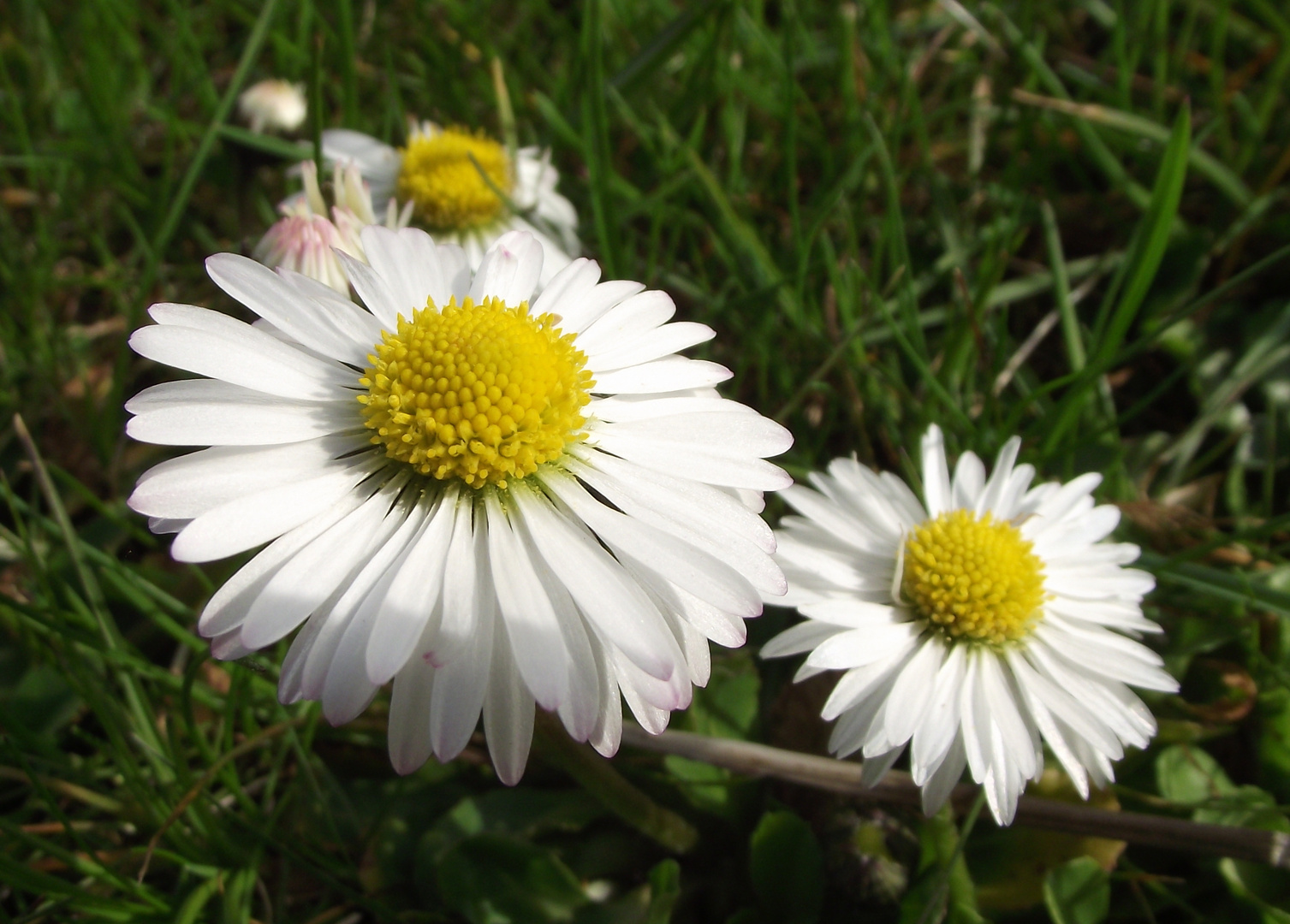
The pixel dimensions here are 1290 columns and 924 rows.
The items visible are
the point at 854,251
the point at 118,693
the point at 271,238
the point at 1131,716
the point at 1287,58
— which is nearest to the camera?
the point at 1131,716

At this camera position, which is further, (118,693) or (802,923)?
(118,693)

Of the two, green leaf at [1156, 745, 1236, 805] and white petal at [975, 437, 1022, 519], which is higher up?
white petal at [975, 437, 1022, 519]

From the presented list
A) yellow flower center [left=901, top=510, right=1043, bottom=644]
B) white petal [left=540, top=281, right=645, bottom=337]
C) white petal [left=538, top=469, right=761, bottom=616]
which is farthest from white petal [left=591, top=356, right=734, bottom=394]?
yellow flower center [left=901, top=510, right=1043, bottom=644]

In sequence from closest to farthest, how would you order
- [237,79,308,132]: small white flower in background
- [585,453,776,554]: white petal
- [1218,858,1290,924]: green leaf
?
[585,453,776,554]: white petal
[1218,858,1290,924]: green leaf
[237,79,308,132]: small white flower in background

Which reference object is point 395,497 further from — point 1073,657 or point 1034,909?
point 1034,909

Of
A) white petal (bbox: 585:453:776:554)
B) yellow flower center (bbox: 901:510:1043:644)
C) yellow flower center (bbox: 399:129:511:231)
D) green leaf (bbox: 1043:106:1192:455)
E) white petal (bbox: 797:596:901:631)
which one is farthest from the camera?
yellow flower center (bbox: 399:129:511:231)

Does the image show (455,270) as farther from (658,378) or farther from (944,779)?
(944,779)

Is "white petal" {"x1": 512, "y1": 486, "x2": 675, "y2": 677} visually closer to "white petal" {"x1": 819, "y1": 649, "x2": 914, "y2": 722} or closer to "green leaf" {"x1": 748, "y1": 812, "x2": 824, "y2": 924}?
"white petal" {"x1": 819, "y1": 649, "x2": 914, "y2": 722}

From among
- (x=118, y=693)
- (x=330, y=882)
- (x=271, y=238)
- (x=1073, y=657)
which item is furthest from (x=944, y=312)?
(x=118, y=693)

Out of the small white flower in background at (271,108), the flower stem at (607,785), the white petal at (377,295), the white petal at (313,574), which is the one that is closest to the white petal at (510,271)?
the white petal at (377,295)
